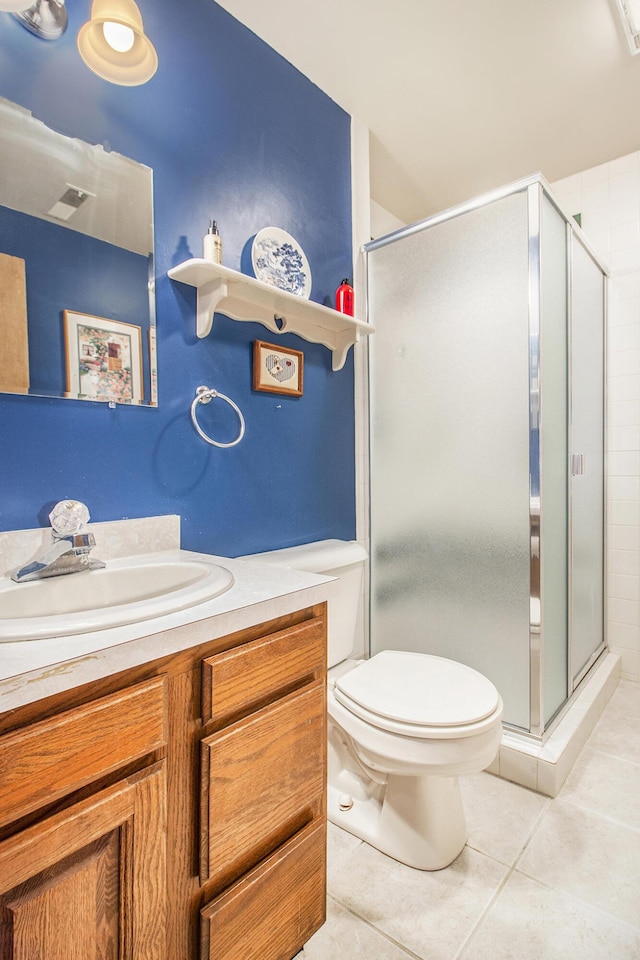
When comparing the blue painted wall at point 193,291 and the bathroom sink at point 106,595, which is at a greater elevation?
the blue painted wall at point 193,291

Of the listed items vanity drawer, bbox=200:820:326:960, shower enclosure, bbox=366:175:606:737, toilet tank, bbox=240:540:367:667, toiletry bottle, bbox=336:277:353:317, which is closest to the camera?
vanity drawer, bbox=200:820:326:960

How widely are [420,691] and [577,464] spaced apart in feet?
3.85

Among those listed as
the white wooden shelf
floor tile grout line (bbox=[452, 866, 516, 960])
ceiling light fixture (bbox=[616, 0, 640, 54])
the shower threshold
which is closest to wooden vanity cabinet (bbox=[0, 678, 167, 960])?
floor tile grout line (bbox=[452, 866, 516, 960])

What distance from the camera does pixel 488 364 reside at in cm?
172

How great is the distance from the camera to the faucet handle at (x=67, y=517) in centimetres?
106

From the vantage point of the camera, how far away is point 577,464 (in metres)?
1.95

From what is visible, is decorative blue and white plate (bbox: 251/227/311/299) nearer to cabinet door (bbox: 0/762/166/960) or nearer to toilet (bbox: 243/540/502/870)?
toilet (bbox: 243/540/502/870)

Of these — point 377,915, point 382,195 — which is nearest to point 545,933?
point 377,915

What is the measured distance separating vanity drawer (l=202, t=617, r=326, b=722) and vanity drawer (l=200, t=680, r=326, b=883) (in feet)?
0.10

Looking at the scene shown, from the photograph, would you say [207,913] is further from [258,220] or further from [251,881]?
[258,220]

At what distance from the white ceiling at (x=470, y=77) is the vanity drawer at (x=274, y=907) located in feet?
7.49

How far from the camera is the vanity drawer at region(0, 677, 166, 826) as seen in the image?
0.56 meters

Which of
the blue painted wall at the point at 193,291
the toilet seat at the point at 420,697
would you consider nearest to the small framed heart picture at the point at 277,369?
the blue painted wall at the point at 193,291

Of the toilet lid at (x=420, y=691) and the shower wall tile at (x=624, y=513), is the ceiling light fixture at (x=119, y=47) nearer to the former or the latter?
the toilet lid at (x=420, y=691)
